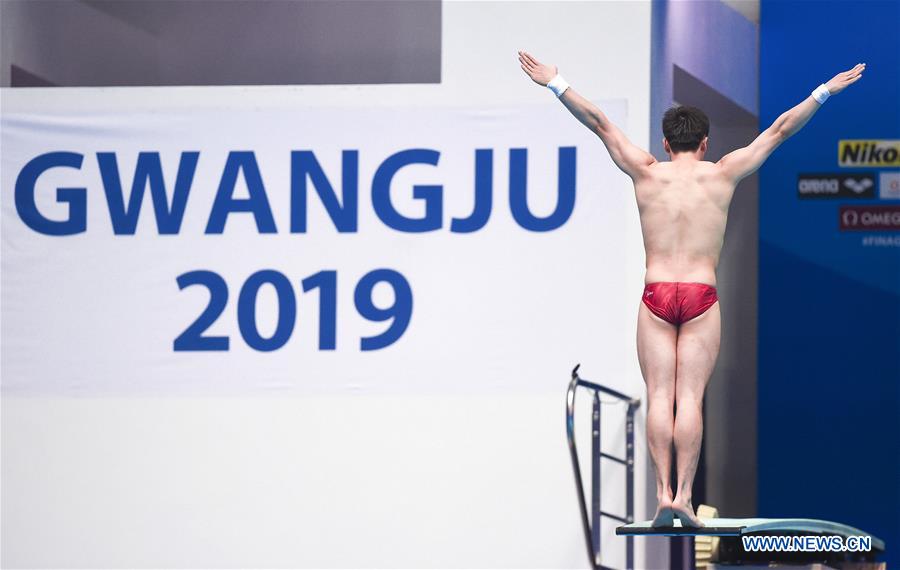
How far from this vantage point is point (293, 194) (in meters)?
7.17

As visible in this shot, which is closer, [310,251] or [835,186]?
[310,251]

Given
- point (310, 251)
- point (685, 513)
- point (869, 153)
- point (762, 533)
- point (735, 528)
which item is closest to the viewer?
point (685, 513)

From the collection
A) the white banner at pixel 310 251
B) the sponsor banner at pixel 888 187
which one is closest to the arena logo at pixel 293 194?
the white banner at pixel 310 251

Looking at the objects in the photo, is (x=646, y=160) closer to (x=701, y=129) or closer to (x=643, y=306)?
(x=701, y=129)

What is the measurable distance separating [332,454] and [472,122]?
75.1 inches

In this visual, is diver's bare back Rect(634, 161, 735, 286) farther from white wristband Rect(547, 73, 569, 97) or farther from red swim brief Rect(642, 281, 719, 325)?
white wristband Rect(547, 73, 569, 97)

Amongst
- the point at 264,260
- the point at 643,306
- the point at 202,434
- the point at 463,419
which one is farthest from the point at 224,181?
the point at 643,306

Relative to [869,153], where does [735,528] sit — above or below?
below

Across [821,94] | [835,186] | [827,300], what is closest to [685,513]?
[821,94]

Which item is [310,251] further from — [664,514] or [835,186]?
[835,186]

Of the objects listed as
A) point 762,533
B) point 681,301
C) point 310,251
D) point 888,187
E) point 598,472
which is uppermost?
point 888,187

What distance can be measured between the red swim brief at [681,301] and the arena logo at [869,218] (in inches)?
161

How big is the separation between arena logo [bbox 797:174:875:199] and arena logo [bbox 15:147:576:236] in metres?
2.17

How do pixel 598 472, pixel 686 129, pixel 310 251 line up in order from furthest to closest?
pixel 310 251
pixel 598 472
pixel 686 129
